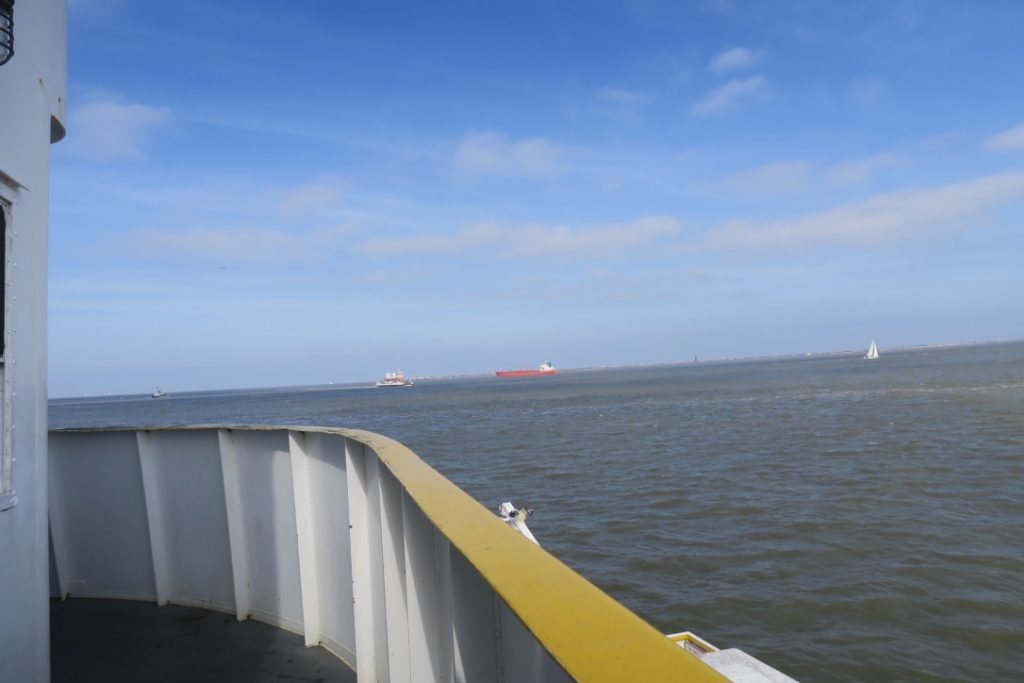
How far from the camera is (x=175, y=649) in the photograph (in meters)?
4.03

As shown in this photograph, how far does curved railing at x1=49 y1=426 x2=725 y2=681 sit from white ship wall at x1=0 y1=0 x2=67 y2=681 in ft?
4.53

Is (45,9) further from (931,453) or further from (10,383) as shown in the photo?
(931,453)

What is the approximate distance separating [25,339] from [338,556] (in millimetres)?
1980

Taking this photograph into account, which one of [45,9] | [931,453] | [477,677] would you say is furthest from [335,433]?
[931,453]

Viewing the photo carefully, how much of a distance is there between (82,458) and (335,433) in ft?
9.63

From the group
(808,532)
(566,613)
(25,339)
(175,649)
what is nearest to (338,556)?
(175,649)

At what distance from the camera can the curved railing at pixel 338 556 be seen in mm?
1204

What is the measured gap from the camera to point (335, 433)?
3594 mm

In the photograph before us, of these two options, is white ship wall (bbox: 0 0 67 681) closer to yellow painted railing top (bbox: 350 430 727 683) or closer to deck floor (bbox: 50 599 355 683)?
deck floor (bbox: 50 599 355 683)

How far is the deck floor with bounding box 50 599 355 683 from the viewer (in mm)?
3635

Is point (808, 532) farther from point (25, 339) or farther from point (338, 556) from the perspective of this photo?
point (25, 339)

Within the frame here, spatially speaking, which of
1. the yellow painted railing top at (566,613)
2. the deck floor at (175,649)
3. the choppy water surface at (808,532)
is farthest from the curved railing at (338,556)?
the choppy water surface at (808,532)

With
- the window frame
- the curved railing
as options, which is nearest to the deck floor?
the curved railing

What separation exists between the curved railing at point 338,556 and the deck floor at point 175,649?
0.13 m
